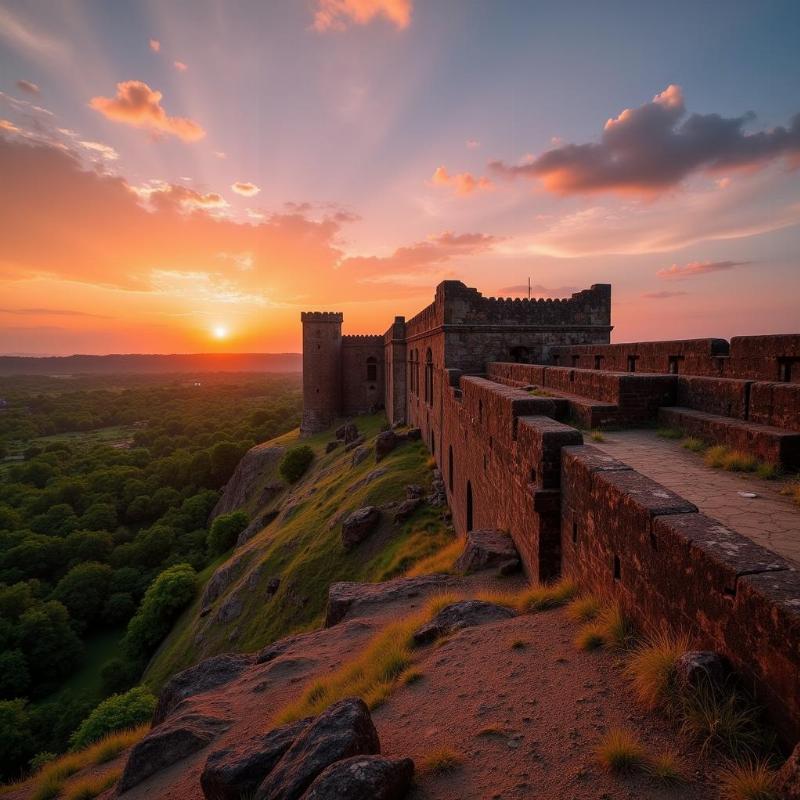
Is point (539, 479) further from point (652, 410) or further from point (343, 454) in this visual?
point (343, 454)

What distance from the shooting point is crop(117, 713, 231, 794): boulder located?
5730 mm

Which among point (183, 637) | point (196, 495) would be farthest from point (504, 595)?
point (196, 495)

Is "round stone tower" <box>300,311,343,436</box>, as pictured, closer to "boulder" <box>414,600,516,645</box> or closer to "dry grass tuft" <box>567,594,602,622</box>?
"boulder" <box>414,600,516,645</box>

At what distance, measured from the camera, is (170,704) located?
25.5 ft

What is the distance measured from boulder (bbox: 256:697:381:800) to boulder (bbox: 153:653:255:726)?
4.94 m

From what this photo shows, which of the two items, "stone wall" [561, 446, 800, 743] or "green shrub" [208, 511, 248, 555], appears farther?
"green shrub" [208, 511, 248, 555]

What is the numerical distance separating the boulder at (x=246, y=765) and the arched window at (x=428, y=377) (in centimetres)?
1671

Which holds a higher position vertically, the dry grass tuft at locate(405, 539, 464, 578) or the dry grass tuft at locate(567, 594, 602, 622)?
the dry grass tuft at locate(567, 594, 602, 622)

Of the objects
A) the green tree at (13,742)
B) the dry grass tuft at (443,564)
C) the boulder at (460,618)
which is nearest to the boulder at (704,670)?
the boulder at (460,618)

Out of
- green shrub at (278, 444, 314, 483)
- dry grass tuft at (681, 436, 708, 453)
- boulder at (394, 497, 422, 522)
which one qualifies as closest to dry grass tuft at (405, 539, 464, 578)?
dry grass tuft at (681, 436, 708, 453)

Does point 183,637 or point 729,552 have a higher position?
point 729,552

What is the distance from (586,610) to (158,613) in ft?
90.7

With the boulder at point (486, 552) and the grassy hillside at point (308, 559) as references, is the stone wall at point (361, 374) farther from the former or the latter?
the boulder at point (486, 552)

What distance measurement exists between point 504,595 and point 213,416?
8544 centimetres
